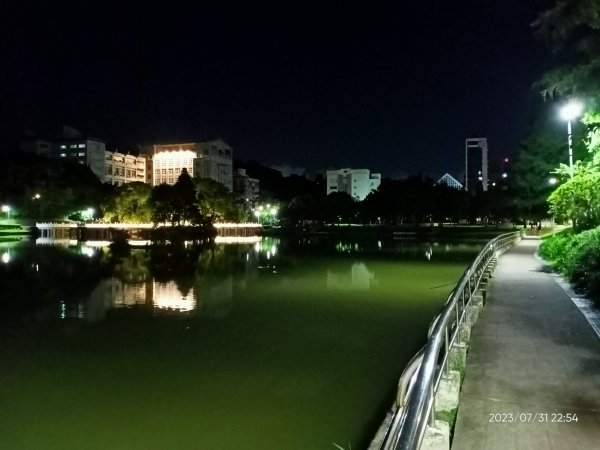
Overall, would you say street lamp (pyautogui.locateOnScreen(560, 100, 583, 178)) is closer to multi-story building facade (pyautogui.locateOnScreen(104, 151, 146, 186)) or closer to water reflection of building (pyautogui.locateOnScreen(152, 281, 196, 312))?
water reflection of building (pyautogui.locateOnScreen(152, 281, 196, 312))

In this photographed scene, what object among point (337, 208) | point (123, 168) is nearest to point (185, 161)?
point (123, 168)

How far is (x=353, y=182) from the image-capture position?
143 metres

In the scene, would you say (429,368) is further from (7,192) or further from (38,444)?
(7,192)

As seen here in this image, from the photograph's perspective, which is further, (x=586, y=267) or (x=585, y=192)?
(x=585, y=192)

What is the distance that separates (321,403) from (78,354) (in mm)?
5144

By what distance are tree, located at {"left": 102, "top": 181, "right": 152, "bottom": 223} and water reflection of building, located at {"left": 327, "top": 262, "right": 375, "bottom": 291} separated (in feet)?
131

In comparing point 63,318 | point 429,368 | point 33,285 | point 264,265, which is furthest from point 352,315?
point 264,265

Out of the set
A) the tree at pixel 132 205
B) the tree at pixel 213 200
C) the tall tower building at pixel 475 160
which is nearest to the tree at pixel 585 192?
the tree at pixel 132 205

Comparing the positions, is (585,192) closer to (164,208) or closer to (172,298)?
(172,298)

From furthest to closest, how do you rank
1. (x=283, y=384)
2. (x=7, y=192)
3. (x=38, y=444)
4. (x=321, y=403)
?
1. (x=7, y=192)
2. (x=283, y=384)
3. (x=321, y=403)
4. (x=38, y=444)

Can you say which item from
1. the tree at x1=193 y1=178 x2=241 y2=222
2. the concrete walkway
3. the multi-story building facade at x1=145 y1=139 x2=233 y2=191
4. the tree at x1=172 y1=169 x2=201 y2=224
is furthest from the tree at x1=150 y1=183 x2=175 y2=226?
the concrete walkway

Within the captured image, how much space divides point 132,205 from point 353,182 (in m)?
86.4

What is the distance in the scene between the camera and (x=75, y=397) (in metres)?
8.32

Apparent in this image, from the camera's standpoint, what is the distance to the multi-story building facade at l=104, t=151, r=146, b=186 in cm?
9775
